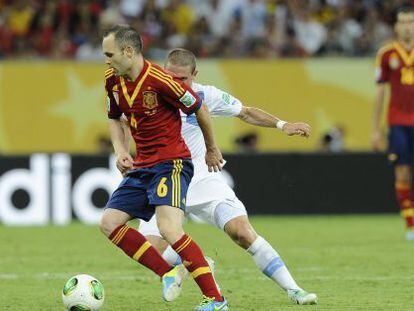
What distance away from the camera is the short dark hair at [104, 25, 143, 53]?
726cm

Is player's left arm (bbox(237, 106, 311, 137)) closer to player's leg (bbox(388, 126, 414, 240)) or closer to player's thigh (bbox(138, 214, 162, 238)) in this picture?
player's thigh (bbox(138, 214, 162, 238))

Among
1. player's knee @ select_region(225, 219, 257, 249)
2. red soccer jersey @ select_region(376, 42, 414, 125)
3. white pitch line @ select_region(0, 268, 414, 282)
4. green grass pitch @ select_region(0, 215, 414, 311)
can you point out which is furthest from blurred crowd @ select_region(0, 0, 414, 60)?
player's knee @ select_region(225, 219, 257, 249)

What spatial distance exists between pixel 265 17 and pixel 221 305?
1296 cm

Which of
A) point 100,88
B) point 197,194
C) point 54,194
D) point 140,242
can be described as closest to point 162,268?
point 140,242

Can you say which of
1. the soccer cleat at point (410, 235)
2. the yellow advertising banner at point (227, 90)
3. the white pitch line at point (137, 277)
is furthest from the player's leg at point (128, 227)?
the yellow advertising banner at point (227, 90)

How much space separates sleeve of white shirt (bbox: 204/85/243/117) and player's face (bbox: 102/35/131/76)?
986mm

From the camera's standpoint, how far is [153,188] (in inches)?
293

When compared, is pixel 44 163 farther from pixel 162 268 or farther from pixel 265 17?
pixel 162 268

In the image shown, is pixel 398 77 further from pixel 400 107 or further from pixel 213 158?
pixel 213 158

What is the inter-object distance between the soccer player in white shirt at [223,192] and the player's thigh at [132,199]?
Answer: 62cm

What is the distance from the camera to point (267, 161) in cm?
1661

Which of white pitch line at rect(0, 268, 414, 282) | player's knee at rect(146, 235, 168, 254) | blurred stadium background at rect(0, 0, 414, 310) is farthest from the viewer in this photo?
blurred stadium background at rect(0, 0, 414, 310)

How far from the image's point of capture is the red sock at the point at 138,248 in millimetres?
7535

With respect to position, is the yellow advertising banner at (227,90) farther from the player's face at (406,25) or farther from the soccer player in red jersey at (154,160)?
the soccer player in red jersey at (154,160)
